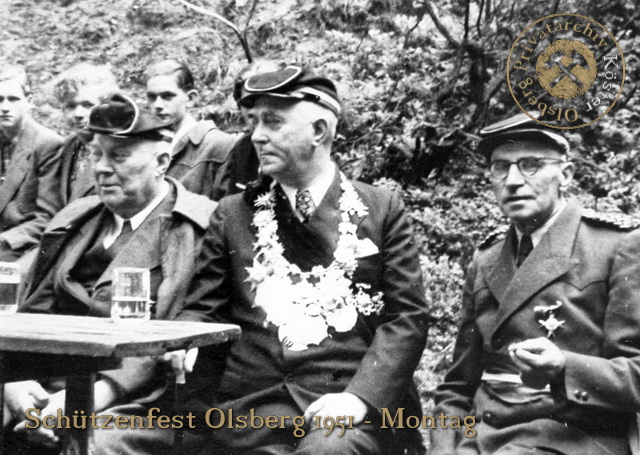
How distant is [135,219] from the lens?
4059 millimetres

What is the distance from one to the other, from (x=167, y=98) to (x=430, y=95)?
7.98 feet

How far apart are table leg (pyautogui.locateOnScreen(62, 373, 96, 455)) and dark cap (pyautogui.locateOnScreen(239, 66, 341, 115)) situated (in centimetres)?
129

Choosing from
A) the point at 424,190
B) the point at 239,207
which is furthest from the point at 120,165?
the point at 424,190

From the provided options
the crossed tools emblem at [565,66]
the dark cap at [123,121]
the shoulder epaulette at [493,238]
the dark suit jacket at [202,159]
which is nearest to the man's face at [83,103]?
the dark suit jacket at [202,159]

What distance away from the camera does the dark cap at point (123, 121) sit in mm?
4020

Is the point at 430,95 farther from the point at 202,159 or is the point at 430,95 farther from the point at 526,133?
the point at 526,133

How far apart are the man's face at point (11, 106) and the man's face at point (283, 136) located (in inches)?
112

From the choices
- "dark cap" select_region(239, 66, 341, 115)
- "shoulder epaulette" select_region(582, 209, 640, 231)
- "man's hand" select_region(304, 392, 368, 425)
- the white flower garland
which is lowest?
"man's hand" select_region(304, 392, 368, 425)

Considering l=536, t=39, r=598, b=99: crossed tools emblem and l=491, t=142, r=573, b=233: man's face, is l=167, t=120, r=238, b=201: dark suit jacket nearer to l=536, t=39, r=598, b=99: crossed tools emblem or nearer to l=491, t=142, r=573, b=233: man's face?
l=491, t=142, r=573, b=233: man's face

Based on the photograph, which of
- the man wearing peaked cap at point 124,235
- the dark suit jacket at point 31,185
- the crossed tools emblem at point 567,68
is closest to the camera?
the man wearing peaked cap at point 124,235

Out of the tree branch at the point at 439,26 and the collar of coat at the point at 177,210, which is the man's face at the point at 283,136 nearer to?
the collar of coat at the point at 177,210

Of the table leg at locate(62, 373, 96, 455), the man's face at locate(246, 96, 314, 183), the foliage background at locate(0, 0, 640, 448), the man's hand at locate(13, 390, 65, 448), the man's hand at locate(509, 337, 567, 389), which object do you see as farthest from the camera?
the foliage background at locate(0, 0, 640, 448)

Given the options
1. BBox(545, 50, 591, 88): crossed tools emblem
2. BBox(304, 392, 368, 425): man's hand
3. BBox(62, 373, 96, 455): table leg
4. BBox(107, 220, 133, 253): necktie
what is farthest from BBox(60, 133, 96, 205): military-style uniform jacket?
BBox(545, 50, 591, 88): crossed tools emblem

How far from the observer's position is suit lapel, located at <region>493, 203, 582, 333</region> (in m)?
3.27
